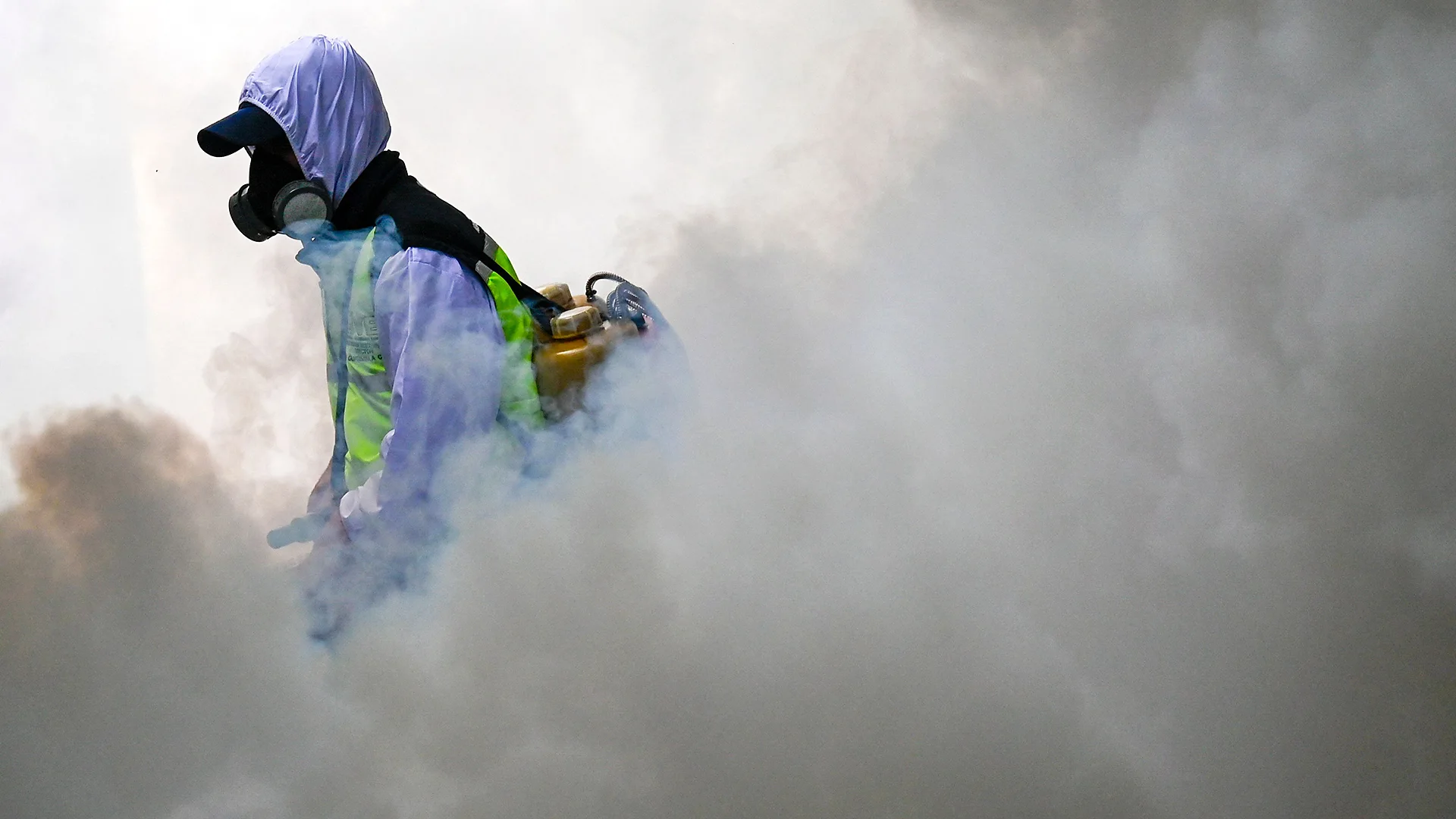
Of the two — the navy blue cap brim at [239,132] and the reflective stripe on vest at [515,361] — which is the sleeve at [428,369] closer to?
the reflective stripe on vest at [515,361]

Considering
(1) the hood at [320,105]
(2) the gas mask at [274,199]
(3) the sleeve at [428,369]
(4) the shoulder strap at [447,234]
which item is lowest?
(3) the sleeve at [428,369]

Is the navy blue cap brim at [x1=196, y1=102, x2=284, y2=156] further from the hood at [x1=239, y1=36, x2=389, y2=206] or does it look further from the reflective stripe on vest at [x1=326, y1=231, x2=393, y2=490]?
the reflective stripe on vest at [x1=326, y1=231, x2=393, y2=490]

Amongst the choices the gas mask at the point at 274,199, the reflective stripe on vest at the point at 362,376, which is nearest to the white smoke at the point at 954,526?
the reflective stripe on vest at the point at 362,376

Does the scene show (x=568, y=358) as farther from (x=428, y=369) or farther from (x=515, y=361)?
(x=428, y=369)

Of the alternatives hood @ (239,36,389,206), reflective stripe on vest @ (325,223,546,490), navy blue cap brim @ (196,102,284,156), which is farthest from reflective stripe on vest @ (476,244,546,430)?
navy blue cap brim @ (196,102,284,156)

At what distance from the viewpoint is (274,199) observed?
2.58m

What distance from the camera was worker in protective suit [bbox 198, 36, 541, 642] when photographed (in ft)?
7.88

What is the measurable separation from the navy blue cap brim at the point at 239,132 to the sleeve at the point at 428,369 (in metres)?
0.38

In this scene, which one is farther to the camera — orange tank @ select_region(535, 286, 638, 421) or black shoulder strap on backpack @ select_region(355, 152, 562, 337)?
orange tank @ select_region(535, 286, 638, 421)

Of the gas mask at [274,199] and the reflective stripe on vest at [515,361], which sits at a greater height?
the gas mask at [274,199]

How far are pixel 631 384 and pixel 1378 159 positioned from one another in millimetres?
2107

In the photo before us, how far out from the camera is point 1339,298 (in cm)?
330

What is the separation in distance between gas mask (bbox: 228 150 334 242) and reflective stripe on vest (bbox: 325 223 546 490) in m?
0.13

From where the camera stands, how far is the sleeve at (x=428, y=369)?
2.38m
